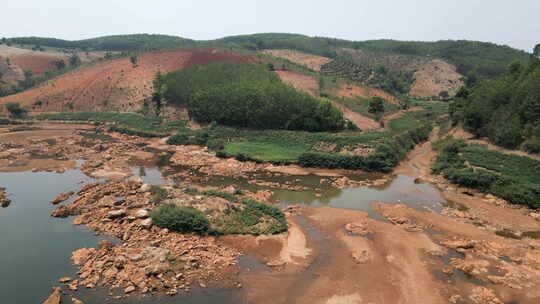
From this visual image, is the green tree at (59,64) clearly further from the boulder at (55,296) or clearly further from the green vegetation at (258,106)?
the boulder at (55,296)

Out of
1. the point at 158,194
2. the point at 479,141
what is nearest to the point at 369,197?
the point at 158,194

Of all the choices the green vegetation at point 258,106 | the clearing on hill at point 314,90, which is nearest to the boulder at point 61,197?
the green vegetation at point 258,106

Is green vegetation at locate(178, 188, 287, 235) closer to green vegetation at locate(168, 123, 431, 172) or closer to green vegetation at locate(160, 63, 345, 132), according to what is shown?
green vegetation at locate(168, 123, 431, 172)

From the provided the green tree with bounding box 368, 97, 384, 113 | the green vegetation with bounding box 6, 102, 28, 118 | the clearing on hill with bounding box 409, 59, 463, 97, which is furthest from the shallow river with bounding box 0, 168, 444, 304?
the clearing on hill with bounding box 409, 59, 463, 97

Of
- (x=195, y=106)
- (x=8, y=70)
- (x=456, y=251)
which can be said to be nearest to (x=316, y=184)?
(x=456, y=251)

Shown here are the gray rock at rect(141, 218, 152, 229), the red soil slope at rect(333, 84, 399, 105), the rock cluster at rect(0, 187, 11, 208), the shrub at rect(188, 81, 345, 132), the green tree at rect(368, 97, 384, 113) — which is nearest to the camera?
the gray rock at rect(141, 218, 152, 229)

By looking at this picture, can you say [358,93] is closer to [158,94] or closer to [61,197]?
[158,94]
